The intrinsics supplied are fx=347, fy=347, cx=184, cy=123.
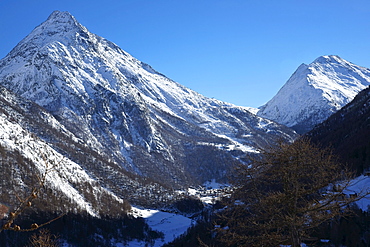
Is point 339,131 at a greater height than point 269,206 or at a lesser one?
greater

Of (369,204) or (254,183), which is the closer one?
(254,183)

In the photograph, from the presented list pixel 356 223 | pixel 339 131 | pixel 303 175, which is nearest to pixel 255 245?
pixel 303 175

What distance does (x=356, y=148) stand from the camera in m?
133

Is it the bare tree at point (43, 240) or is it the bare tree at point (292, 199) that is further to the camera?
the bare tree at point (43, 240)

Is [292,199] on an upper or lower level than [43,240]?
lower

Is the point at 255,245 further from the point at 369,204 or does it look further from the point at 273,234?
the point at 369,204

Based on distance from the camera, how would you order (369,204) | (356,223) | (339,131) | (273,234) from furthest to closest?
(339,131) → (369,204) → (356,223) → (273,234)

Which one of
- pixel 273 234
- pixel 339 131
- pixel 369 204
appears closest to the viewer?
pixel 273 234

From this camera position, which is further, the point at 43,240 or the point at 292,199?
the point at 43,240

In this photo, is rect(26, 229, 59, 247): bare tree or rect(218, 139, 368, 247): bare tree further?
rect(26, 229, 59, 247): bare tree

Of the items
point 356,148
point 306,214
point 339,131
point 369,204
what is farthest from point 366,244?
point 339,131

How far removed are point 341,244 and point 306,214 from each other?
1701 inches

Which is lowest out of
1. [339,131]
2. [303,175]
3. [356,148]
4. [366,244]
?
[366,244]

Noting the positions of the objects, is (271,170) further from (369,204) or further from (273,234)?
(369,204)
